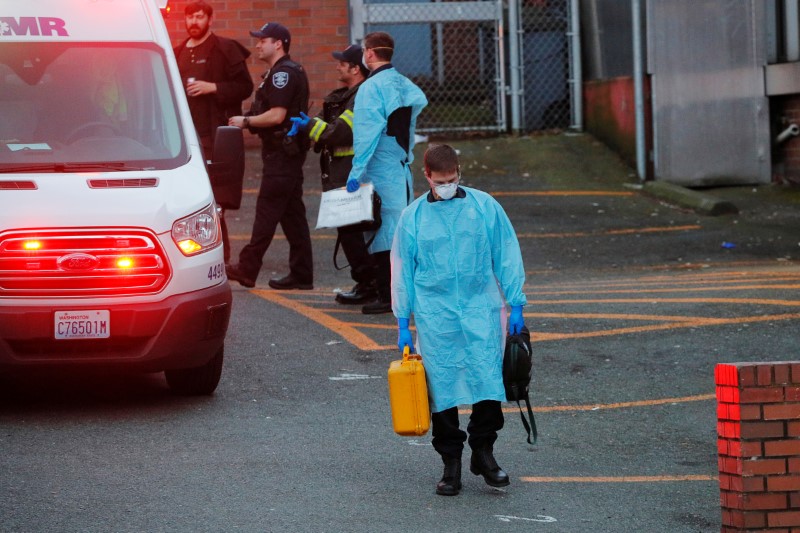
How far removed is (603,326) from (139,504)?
4.80m

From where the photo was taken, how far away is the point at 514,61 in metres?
18.7

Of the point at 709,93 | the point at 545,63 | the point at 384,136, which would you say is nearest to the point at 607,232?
the point at 709,93

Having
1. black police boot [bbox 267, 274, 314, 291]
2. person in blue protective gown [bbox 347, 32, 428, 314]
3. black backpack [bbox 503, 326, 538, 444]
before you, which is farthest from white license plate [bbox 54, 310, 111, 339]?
black police boot [bbox 267, 274, 314, 291]

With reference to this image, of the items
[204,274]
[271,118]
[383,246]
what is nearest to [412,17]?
[271,118]

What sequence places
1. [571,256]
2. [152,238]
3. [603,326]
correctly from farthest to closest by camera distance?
[571,256] < [603,326] < [152,238]

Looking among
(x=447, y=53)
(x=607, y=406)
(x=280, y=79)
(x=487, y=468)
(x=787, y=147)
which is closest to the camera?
(x=487, y=468)

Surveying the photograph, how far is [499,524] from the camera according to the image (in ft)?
18.0

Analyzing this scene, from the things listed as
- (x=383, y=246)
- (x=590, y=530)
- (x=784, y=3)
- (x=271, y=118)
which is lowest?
(x=590, y=530)

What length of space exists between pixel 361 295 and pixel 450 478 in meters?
5.08

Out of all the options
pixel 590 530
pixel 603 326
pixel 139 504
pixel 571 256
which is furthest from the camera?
pixel 571 256

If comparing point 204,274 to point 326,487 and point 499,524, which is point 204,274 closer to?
point 326,487

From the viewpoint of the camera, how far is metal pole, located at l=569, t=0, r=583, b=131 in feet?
61.7

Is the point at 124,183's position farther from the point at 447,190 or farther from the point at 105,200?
the point at 447,190

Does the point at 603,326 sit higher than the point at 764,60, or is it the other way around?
the point at 764,60
